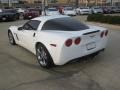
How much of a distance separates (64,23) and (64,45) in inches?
49.0

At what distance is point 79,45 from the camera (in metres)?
6.10

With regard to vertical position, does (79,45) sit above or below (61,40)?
below

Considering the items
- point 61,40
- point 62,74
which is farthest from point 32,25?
point 62,74

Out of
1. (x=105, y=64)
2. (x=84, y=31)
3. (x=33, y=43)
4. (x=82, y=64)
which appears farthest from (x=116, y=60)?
(x=33, y=43)

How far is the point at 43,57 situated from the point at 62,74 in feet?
2.78

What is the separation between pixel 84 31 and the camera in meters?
6.39

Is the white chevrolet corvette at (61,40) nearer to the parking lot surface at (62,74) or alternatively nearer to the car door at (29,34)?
the car door at (29,34)

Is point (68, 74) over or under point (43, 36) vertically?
under

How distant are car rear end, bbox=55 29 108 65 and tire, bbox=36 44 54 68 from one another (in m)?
0.33

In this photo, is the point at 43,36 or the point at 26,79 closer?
the point at 26,79

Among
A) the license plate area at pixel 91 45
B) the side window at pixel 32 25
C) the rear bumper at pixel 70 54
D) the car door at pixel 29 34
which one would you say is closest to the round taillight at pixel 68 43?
the rear bumper at pixel 70 54

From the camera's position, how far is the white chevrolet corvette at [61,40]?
5992mm

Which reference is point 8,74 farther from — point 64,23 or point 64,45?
point 64,23

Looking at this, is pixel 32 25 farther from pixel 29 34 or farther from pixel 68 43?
pixel 68 43
